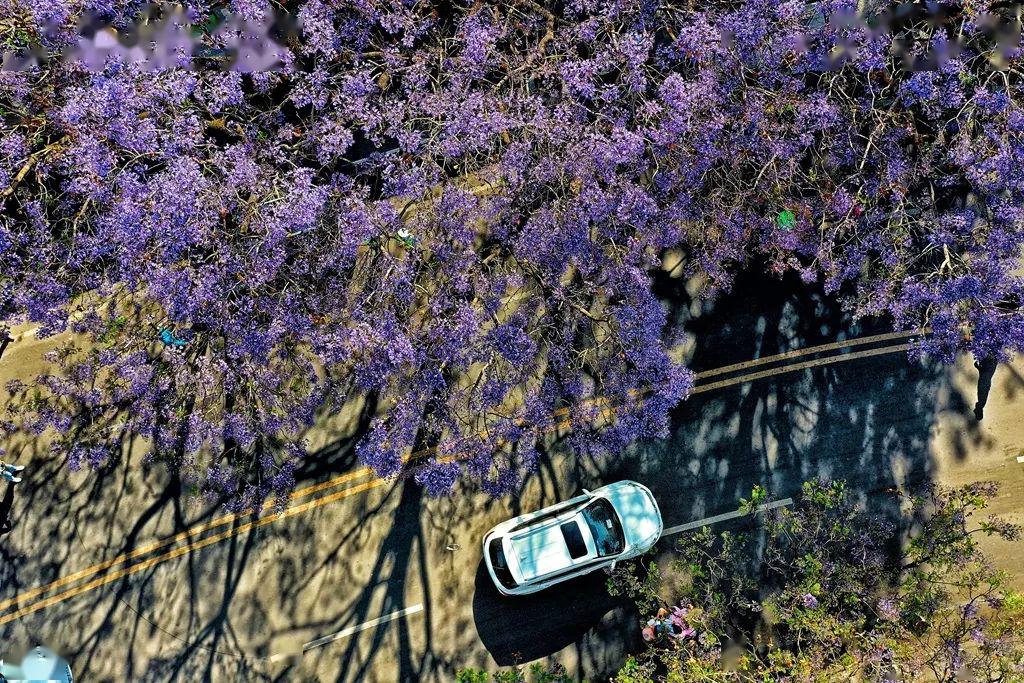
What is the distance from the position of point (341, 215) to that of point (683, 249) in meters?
8.68

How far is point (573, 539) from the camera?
18922mm

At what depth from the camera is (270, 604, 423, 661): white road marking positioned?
19.7 meters

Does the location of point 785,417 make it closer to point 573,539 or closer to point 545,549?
point 573,539

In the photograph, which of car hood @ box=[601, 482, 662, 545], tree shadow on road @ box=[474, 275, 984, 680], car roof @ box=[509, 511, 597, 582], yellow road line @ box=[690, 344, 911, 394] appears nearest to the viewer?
car roof @ box=[509, 511, 597, 582]

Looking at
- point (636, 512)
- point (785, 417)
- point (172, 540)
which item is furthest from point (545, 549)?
point (172, 540)

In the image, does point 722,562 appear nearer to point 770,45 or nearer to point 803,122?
point 803,122

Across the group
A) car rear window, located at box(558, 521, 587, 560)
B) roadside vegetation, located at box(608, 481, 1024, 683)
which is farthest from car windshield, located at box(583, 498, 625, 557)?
roadside vegetation, located at box(608, 481, 1024, 683)

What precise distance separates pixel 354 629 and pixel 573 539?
6.04 metres

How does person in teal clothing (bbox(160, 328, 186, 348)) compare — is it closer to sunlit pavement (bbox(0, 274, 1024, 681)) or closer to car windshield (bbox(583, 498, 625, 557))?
sunlit pavement (bbox(0, 274, 1024, 681))

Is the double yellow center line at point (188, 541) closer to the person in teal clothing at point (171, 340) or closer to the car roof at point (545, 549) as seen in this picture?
the car roof at point (545, 549)

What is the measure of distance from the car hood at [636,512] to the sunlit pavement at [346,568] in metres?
0.74

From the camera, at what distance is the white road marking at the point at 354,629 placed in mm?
19734

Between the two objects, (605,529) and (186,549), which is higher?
(186,549)

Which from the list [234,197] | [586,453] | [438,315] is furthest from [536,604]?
[234,197]
